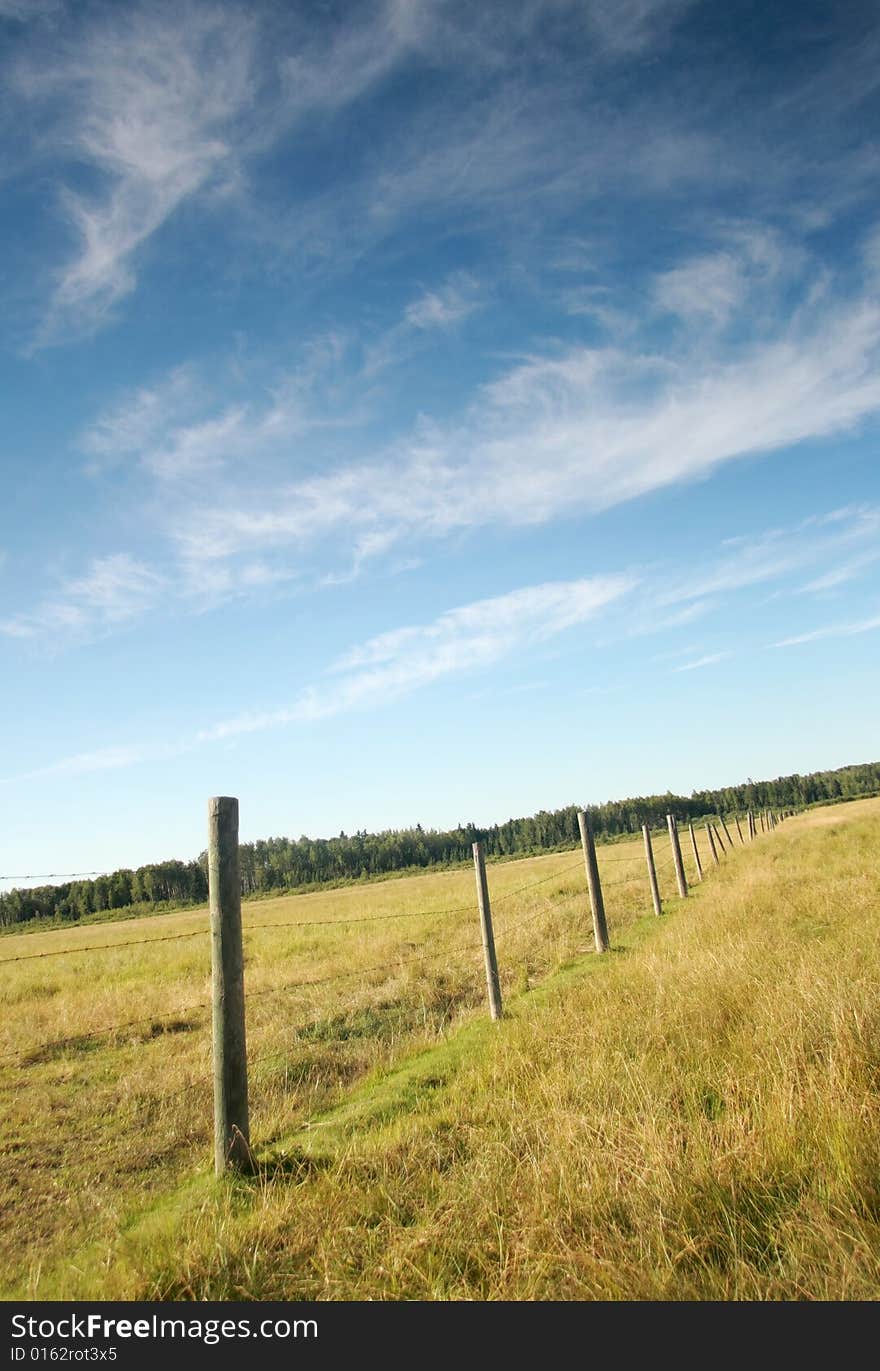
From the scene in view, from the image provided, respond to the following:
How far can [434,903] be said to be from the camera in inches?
1024

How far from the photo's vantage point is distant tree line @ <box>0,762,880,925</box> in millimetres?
103688

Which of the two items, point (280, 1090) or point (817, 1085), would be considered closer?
point (817, 1085)

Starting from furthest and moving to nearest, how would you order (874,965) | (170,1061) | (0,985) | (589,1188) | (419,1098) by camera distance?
(0,985) < (170,1061) < (874,965) < (419,1098) < (589,1188)

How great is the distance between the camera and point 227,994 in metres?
4.72

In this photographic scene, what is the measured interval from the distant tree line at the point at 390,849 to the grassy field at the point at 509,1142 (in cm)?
8833

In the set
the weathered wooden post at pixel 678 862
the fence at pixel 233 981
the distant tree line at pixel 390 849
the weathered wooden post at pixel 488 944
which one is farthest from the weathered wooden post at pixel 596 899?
the distant tree line at pixel 390 849

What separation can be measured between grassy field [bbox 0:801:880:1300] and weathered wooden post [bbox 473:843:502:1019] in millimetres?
310

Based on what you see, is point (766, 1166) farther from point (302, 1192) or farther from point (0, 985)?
point (0, 985)

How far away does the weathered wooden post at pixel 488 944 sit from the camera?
784 cm

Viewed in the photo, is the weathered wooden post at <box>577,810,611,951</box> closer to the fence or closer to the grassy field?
the fence

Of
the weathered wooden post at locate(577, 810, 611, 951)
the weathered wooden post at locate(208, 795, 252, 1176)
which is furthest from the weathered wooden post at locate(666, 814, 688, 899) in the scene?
the weathered wooden post at locate(208, 795, 252, 1176)

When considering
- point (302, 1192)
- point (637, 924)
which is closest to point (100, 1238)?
point (302, 1192)

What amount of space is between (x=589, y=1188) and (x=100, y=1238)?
10.3ft

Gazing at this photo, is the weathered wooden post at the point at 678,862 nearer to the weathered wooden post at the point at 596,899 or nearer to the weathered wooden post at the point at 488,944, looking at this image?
the weathered wooden post at the point at 596,899
